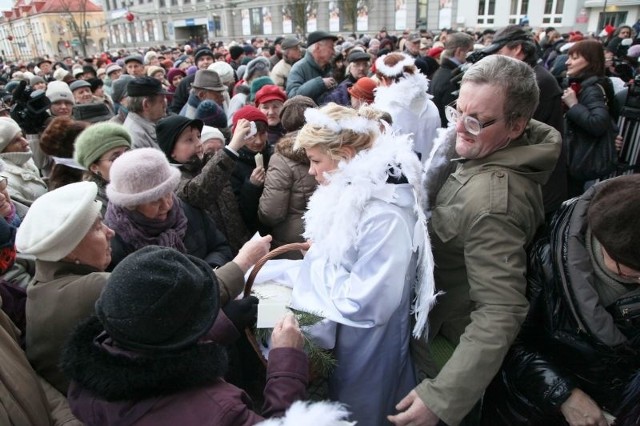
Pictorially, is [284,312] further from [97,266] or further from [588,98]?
[588,98]

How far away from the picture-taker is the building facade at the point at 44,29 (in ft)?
192

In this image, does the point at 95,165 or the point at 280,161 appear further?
the point at 280,161

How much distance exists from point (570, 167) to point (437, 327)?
A: 9.77ft

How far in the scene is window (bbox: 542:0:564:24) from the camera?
109 feet

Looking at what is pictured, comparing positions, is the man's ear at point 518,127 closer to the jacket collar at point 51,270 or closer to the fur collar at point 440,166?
the fur collar at point 440,166

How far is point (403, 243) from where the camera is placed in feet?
5.74

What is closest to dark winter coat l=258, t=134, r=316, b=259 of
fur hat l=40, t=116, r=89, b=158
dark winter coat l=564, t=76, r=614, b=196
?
fur hat l=40, t=116, r=89, b=158

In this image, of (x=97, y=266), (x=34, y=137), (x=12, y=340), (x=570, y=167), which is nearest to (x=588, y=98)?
(x=570, y=167)

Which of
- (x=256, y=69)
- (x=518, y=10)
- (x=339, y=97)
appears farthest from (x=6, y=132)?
(x=518, y=10)

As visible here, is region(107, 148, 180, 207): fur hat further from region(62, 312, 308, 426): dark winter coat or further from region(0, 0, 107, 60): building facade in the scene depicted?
region(0, 0, 107, 60): building facade

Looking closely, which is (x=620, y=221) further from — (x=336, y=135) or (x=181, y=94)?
(x=181, y=94)

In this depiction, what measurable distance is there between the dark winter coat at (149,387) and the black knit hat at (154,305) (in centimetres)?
6

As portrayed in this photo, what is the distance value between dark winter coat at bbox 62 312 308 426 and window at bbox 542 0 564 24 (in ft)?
134

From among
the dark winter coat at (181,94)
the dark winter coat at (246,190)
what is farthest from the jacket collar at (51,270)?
the dark winter coat at (181,94)
